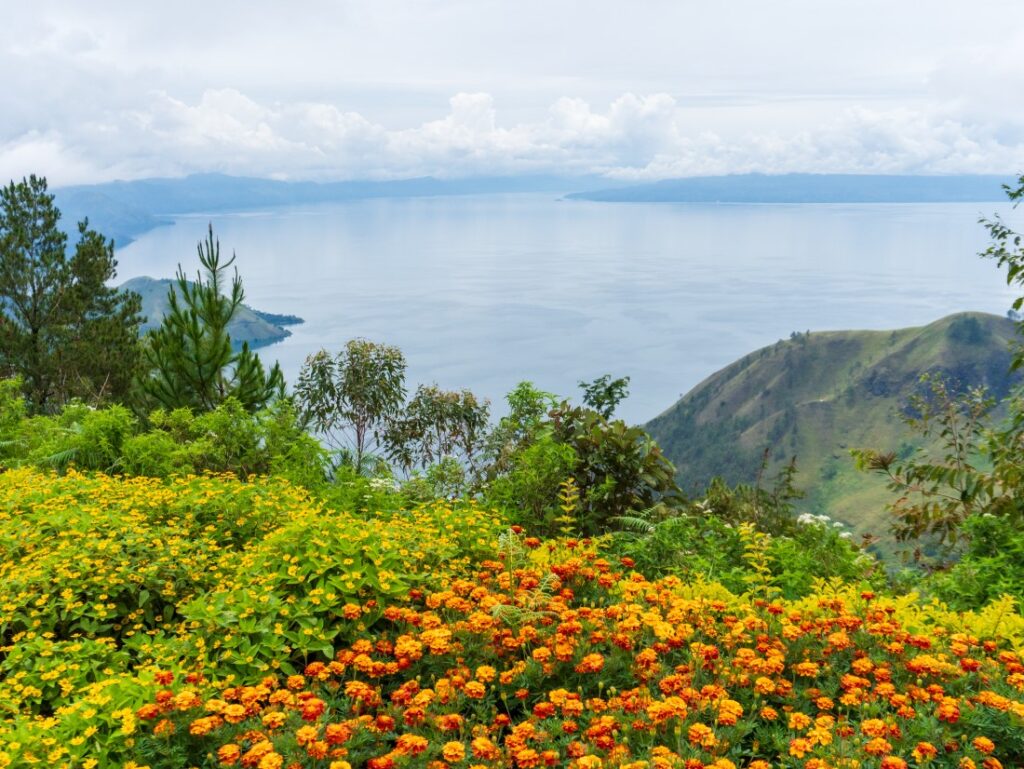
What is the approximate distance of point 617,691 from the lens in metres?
2.60

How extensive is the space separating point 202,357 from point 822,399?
249 feet

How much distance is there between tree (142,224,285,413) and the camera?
8602 mm

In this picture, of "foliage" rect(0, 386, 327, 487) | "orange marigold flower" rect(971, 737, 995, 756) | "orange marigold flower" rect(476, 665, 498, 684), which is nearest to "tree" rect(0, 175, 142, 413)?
"foliage" rect(0, 386, 327, 487)

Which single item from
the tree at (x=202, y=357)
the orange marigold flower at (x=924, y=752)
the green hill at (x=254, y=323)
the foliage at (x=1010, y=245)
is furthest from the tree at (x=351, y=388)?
the green hill at (x=254, y=323)

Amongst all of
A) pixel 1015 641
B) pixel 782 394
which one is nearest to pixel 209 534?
pixel 1015 641

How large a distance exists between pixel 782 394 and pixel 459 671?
8076 cm

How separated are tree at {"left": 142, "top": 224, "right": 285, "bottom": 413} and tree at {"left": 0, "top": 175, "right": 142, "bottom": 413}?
7.88m

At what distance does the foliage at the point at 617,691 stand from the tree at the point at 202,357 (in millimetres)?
6116

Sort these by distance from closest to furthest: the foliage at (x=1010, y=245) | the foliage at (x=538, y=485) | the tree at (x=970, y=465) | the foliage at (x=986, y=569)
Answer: the foliage at (x=986, y=569)
the tree at (x=970, y=465)
the foliage at (x=1010, y=245)
the foliage at (x=538, y=485)

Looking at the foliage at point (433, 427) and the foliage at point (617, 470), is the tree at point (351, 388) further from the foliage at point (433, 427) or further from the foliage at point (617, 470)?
the foliage at point (617, 470)

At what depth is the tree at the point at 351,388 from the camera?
55.4 ft

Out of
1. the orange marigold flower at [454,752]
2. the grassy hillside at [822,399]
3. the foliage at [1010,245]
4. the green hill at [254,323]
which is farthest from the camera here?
the green hill at [254,323]

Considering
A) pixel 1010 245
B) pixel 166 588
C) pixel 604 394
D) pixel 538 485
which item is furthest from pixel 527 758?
pixel 604 394

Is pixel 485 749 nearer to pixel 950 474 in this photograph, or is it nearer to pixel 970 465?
pixel 950 474
